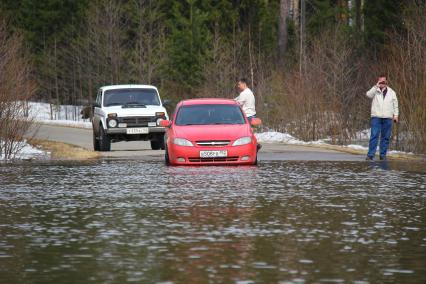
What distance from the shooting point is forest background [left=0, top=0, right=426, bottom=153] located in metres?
34.6

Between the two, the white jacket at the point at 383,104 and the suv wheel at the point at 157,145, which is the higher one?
the white jacket at the point at 383,104

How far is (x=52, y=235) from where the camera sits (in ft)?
44.0

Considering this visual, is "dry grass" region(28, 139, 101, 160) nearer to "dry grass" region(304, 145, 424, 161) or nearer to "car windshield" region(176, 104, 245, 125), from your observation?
"car windshield" region(176, 104, 245, 125)

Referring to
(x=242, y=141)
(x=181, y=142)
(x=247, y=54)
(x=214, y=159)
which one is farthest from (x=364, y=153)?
(x=247, y=54)

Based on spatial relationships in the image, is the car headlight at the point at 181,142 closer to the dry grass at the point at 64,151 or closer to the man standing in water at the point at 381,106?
the man standing in water at the point at 381,106

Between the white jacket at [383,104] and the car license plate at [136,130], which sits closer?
the white jacket at [383,104]

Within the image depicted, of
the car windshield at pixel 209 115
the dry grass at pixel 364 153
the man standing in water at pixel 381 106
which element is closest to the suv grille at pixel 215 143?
the car windshield at pixel 209 115

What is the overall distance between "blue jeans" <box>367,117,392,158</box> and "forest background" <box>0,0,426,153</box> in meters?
1.82

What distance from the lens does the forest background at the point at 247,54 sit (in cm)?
3462

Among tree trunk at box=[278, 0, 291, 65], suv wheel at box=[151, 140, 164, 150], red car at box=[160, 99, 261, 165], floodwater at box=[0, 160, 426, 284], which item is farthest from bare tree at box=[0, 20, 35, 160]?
tree trunk at box=[278, 0, 291, 65]

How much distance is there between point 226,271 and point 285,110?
88.2 ft

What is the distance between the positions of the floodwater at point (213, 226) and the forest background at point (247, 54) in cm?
810

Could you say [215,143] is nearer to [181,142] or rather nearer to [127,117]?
[181,142]

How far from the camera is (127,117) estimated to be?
31.9 m
